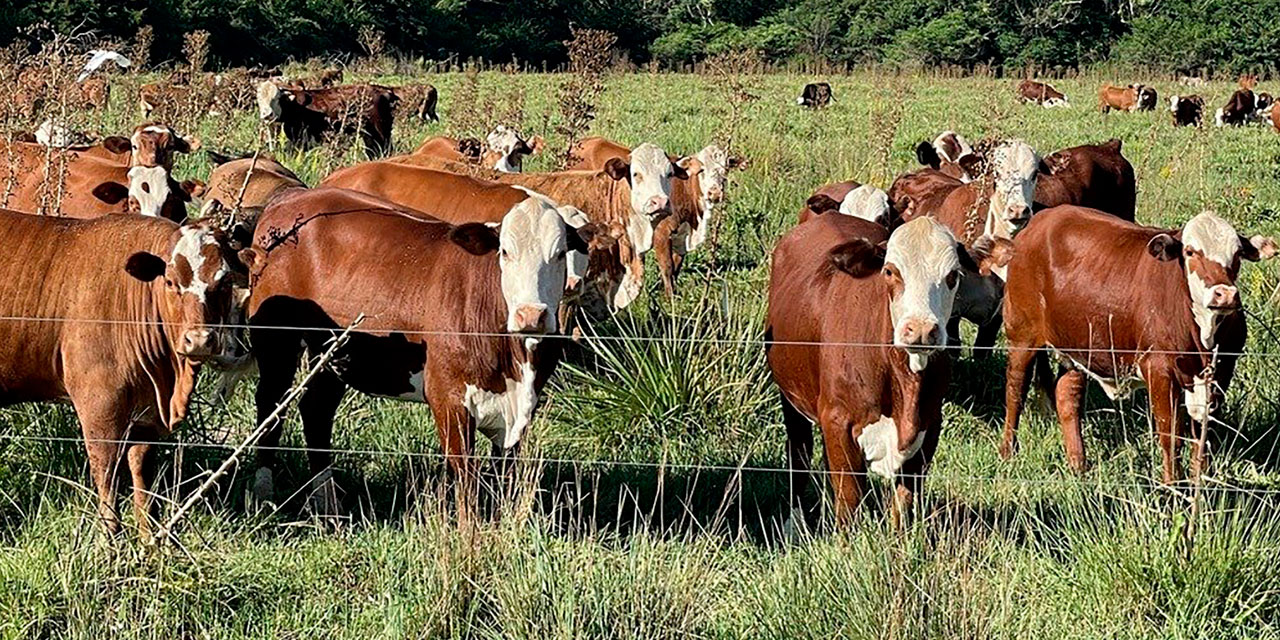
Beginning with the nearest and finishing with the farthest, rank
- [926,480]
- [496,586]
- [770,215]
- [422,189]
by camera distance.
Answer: [496,586] < [926,480] < [422,189] < [770,215]

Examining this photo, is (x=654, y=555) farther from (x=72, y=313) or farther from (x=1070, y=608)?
(x=72, y=313)

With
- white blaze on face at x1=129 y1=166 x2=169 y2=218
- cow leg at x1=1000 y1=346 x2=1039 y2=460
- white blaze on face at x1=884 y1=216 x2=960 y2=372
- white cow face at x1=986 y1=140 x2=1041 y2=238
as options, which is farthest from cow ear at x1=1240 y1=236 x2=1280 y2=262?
white blaze on face at x1=129 y1=166 x2=169 y2=218

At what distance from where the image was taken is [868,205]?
9.29m

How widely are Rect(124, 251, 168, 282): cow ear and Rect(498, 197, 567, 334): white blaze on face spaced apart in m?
1.45

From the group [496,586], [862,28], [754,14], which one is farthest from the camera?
[754,14]

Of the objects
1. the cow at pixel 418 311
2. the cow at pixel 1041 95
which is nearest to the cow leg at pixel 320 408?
the cow at pixel 418 311

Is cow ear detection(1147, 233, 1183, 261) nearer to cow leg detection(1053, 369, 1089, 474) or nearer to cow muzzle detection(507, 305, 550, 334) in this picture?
cow leg detection(1053, 369, 1089, 474)

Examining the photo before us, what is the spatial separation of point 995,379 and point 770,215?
174 inches

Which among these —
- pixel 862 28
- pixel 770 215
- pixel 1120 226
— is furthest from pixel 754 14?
pixel 1120 226

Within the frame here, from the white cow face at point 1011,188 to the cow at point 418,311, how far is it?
174 inches

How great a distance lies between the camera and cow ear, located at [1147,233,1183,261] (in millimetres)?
7273

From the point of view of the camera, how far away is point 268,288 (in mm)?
7332

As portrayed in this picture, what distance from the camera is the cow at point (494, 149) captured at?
13.9 metres

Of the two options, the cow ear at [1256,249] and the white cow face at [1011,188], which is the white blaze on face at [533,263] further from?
the white cow face at [1011,188]
